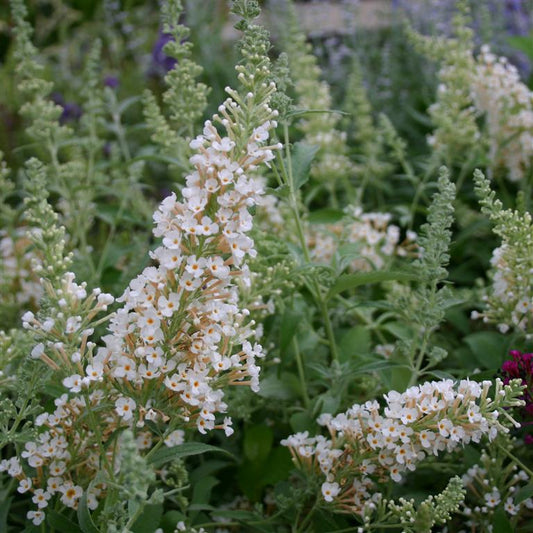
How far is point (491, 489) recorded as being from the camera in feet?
5.25

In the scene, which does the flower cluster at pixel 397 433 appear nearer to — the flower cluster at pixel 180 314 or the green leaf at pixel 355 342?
the flower cluster at pixel 180 314

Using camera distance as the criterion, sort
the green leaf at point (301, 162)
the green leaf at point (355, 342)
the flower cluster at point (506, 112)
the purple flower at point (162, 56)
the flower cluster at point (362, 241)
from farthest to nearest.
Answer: the purple flower at point (162, 56) → the flower cluster at point (506, 112) → the flower cluster at point (362, 241) → the green leaf at point (355, 342) → the green leaf at point (301, 162)

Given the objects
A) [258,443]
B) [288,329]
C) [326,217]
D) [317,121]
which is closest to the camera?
[288,329]

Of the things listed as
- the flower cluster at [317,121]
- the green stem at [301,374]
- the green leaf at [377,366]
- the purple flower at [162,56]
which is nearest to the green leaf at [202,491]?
the green stem at [301,374]

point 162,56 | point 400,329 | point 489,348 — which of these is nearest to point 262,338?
point 400,329

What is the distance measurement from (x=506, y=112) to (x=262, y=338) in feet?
3.81

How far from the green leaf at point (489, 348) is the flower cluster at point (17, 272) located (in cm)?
126

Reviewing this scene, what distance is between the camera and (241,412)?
1684 millimetres

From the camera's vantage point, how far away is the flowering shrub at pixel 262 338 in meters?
1.26

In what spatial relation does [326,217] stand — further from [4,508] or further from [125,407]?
[4,508]

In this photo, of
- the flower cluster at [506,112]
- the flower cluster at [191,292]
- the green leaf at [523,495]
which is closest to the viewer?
the flower cluster at [191,292]

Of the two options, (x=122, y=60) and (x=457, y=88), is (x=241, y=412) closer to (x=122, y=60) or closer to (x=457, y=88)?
(x=457, y=88)

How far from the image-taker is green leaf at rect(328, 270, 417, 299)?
5.04ft

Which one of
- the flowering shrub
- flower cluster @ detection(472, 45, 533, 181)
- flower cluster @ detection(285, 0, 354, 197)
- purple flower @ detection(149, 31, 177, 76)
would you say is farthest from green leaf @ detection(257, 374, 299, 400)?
purple flower @ detection(149, 31, 177, 76)
